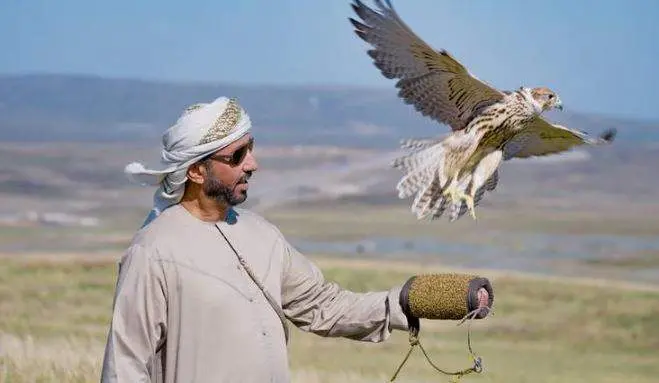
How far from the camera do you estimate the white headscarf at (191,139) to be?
4.60 meters

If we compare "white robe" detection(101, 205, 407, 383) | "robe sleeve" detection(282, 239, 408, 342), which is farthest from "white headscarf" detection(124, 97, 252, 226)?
"robe sleeve" detection(282, 239, 408, 342)

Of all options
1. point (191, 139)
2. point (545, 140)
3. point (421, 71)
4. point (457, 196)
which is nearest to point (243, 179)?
point (191, 139)

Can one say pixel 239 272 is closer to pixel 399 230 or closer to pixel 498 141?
pixel 498 141

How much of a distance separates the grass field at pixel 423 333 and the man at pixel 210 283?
8.40ft

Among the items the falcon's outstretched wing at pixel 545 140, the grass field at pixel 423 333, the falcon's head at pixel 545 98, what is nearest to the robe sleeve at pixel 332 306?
the falcon's outstretched wing at pixel 545 140

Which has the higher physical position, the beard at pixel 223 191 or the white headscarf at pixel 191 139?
the white headscarf at pixel 191 139

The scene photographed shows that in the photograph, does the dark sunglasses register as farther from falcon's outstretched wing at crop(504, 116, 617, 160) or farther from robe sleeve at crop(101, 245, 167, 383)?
falcon's outstretched wing at crop(504, 116, 617, 160)

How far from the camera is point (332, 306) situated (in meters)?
4.91

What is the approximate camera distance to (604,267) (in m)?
21.5

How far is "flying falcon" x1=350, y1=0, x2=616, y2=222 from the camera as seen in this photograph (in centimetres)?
592

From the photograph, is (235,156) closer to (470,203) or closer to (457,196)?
(470,203)

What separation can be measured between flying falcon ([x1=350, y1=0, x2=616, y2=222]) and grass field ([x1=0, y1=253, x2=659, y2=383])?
189cm

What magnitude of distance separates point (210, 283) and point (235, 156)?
35 cm

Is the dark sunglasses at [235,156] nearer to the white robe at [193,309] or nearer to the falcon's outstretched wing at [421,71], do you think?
the white robe at [193,309]
